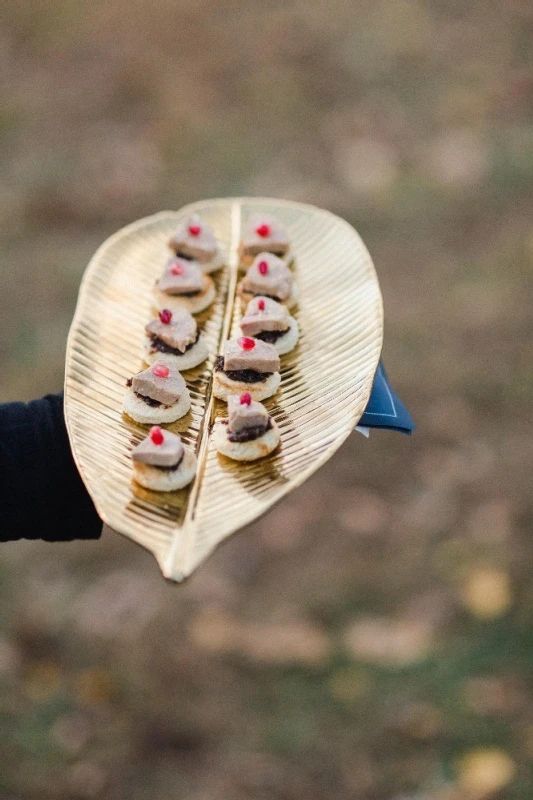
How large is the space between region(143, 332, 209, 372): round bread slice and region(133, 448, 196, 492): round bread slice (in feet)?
1.53

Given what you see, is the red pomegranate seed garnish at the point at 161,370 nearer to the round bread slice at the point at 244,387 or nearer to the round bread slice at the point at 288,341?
the round bread slice at the point at 244,387

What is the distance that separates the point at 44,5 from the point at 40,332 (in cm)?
384

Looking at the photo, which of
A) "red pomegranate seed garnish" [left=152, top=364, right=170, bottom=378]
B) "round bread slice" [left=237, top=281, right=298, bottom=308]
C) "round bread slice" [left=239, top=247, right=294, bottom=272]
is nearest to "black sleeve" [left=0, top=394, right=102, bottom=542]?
"red pomegranate seed garnish" [left=152, top=364, right=170, bottom=378]

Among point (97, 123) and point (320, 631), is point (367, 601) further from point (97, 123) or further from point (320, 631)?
point (97, 123)

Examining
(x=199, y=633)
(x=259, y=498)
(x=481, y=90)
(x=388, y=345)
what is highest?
(x=259, y=498)

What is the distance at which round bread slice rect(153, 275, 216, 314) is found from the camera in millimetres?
2689

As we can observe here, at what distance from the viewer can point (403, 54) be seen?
24.3 feet

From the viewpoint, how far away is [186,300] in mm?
2699

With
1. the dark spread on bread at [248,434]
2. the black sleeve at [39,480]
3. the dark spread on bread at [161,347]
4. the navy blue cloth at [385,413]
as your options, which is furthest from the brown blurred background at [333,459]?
the dark spread on bread at [248,434]

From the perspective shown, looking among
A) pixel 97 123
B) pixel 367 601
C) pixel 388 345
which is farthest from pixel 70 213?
pixel 367 601

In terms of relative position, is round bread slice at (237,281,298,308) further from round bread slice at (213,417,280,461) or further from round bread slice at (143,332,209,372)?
round bread slice at (213,417,280,461)

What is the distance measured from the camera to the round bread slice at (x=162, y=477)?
1.92 metres

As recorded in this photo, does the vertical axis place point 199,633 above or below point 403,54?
below

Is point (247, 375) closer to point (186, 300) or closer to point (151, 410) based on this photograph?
point (151, 410)
